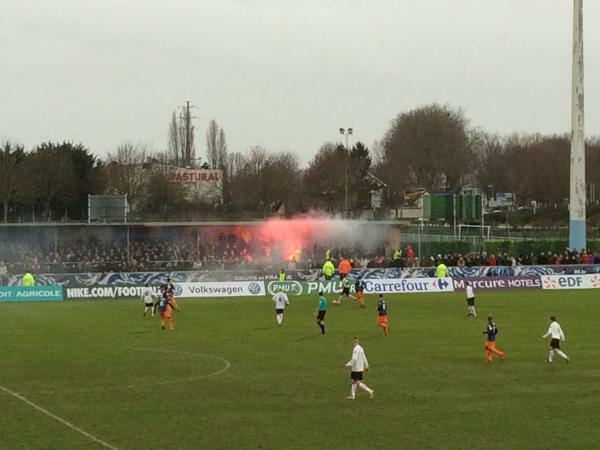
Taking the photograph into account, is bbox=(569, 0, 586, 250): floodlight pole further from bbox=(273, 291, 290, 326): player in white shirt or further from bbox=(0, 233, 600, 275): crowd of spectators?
bbox=(273, 291, 290, 326): player in white shirt

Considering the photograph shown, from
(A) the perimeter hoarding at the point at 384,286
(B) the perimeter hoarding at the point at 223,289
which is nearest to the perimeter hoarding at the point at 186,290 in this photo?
(B) the perimeter hoarding at the point at 223,289

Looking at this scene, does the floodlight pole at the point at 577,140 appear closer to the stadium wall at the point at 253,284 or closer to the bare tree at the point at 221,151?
the stadium wall at the point at 253,284

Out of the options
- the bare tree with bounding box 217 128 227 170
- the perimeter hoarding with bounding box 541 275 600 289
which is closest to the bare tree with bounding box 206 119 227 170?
the bare tree with bounding box 217 128 227 170

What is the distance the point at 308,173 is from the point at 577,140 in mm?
52836

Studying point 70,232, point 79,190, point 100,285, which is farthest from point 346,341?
point 79,190

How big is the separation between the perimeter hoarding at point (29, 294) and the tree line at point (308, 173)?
35.6 m

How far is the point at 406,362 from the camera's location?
31.1m

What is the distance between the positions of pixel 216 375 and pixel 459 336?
42.2 feet

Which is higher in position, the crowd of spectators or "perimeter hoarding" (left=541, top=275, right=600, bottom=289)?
the crowd of spectators

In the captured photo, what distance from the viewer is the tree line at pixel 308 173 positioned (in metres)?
98.6

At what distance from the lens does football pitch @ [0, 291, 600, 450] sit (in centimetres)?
2058

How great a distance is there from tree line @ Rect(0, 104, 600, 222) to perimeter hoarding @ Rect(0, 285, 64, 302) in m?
35.6

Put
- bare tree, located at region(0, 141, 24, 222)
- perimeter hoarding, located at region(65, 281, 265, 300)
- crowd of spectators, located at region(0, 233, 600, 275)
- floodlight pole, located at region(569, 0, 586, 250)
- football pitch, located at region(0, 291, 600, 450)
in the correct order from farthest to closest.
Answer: bare tree, located at region(0, 141, 24, 222), floodlight pole, located at region(569, 0, 586, 250), crowd of spectators, located at region(0, 233, 600, 275), perimeter hoarding, located at region(65, 281, 265, 300), football pitch, located at region(0, 291, 600, 450)

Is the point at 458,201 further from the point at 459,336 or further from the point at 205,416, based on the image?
the point at 205,416
